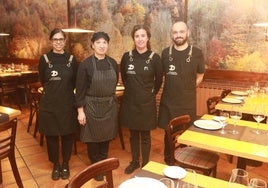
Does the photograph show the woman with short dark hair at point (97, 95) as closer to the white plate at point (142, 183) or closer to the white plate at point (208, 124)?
the white plate at point (208, 124)

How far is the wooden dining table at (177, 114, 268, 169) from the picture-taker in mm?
2125

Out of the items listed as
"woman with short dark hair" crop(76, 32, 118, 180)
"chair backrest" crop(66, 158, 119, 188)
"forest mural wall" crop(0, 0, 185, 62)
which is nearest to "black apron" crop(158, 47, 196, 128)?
"woman with short dark hair" crop(76, 32, 118, 180)

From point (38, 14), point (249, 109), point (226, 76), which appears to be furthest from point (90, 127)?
point (38, 14)

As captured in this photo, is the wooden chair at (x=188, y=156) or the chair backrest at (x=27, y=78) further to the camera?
the chair backrest at (x=27, y=78)

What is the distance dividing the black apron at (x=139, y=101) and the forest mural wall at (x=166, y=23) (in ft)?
7.49

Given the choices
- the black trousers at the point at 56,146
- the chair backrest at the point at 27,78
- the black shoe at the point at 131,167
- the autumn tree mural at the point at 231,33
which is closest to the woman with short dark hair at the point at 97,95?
the black trousers at the point at 56,146

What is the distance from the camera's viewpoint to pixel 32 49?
812 cm

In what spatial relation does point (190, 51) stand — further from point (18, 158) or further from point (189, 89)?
point (18, 158)

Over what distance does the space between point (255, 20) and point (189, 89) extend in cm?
218

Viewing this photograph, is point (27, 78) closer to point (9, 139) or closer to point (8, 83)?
point (8, 83)

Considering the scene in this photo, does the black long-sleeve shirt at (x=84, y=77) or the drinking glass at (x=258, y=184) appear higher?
the black long-sleeve shirt at (x=84, y=77)

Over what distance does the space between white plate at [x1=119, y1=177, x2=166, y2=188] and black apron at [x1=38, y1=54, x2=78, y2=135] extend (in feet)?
5.90

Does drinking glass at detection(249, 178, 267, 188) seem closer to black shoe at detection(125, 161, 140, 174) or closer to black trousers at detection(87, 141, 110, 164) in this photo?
black trousers at detection(87, 141, 110, 164)

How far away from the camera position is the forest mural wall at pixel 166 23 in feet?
→ 15.6
